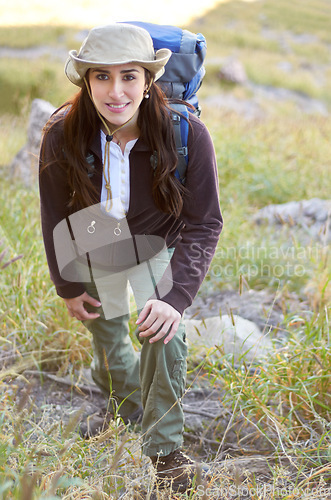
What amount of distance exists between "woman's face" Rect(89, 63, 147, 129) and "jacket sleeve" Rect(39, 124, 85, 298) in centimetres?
25

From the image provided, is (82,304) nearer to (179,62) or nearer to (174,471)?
(174,471)

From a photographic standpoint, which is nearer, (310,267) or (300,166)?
(310,267)

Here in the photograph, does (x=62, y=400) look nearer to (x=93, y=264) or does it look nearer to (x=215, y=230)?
(x=93, y=264)

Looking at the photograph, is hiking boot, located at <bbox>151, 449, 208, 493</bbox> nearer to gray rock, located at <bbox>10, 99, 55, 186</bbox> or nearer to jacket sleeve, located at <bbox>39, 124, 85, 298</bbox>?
jacket sleeve, located at <bbox>39, 124, 85, 298</bbox>

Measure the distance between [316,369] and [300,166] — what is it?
4.21 m

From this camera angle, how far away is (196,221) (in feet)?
7.20

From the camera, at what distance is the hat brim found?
1.87 meters

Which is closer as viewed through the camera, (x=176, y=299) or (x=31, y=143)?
(x=176, y=299)

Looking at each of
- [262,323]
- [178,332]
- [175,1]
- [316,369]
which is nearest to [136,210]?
[178,332]

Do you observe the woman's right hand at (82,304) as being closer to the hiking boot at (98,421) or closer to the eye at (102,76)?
the hiking boot at (98,421)

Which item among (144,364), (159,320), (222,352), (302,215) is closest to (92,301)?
(144,364)

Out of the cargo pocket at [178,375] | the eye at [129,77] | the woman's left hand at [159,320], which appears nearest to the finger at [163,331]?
the woman's left hand at [159,320]

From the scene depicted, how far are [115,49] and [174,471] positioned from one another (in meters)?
1.66

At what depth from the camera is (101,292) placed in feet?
8.18
